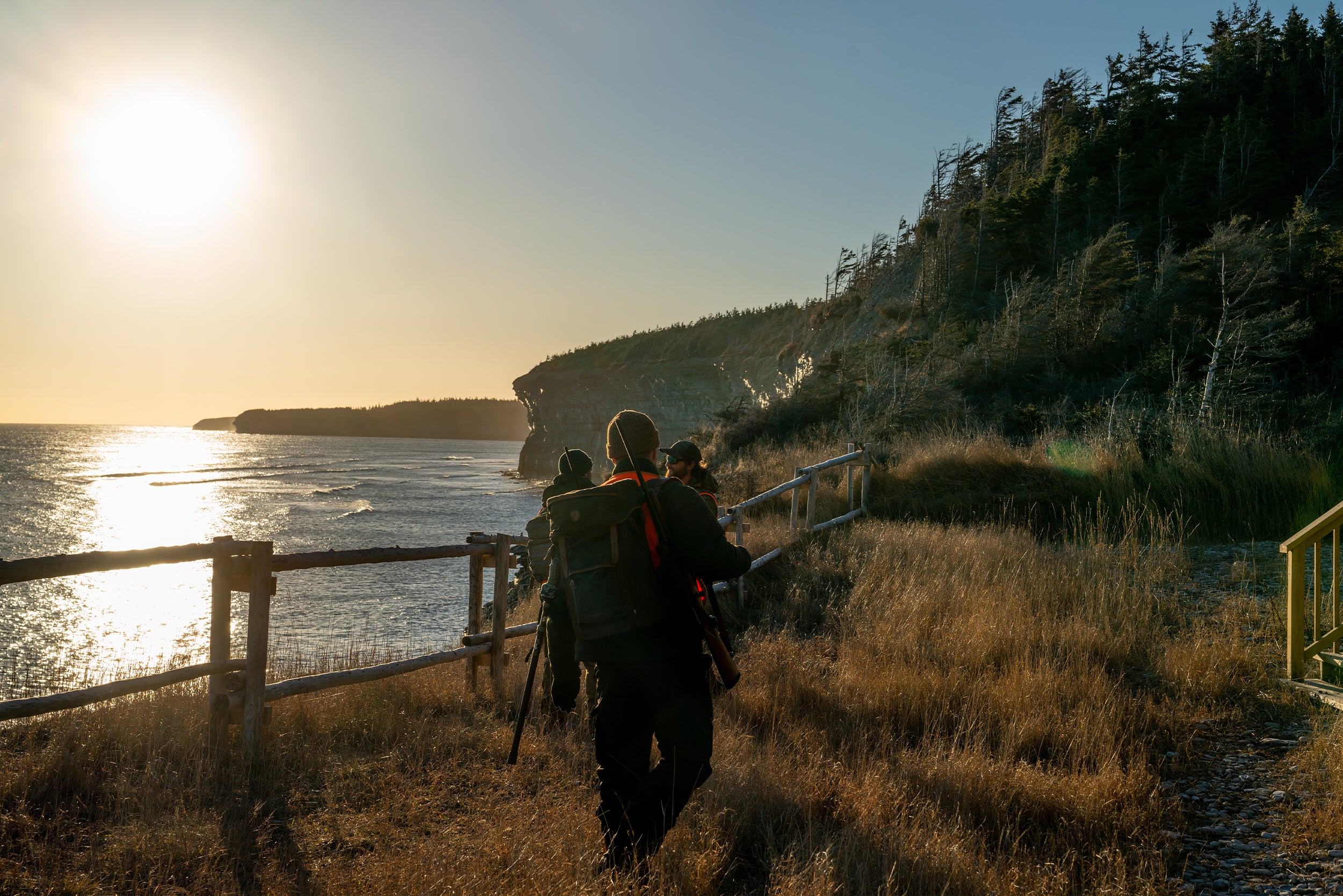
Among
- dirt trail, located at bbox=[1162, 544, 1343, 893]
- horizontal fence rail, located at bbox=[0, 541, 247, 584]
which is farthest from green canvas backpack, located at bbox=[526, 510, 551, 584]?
dirt trail, located at bbox=[1162, 544, 1343, 893]

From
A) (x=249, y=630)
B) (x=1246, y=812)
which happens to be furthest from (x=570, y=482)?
(x=1246, y=812)

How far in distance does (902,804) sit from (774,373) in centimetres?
4755

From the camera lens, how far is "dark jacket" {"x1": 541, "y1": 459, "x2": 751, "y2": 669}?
107 inches

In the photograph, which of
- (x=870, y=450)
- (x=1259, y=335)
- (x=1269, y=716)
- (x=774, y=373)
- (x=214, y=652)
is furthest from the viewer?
(x=774, y=373)

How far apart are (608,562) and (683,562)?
0.89 feet

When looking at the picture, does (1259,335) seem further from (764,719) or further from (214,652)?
(214,652)

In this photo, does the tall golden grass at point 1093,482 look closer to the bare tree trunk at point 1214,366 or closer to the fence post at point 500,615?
the bare tree trunk at point 1214,366

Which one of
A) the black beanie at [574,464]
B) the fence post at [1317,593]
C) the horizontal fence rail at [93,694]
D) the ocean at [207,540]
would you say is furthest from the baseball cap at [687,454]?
the ocean at [207,540]

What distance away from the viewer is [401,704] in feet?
16.6

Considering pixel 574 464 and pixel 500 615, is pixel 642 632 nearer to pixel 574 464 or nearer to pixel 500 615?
pixel 574 464

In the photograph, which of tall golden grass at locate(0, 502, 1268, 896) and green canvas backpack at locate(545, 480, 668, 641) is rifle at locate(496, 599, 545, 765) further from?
green canvas backpack at locate(545, 480, 668, 641)

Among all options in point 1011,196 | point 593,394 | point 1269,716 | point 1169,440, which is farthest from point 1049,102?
point 1269,716

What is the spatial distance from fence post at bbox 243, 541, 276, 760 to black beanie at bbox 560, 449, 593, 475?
1.87m

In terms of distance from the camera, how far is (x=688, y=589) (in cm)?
275
